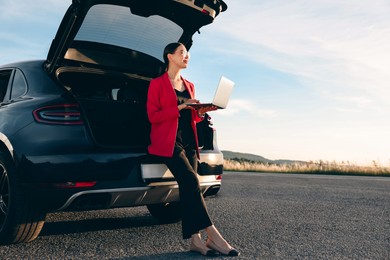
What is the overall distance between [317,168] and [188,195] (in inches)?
568

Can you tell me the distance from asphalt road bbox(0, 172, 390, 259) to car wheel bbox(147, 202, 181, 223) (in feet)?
0.27

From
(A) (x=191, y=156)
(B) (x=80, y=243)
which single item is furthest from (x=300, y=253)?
(B) (x=80, y=243)

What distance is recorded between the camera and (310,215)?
20.6ft

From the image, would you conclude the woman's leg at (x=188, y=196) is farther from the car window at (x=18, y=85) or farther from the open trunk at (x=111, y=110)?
the car window at (x=18, y=85)

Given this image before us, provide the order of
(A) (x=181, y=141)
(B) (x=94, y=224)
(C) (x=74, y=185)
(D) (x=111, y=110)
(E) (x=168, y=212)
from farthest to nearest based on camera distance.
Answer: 1. (E) (x=168, y=212)
2. (B) (x=94, y=224)
3. (D) (x=111, y=110)
4. (A) (x=181, y=141)
5. (C) (x=74, y=185)

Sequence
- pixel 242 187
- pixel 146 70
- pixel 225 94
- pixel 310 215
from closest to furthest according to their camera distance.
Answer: pixel 225 94 < pixel 146 70 < pixel 310 215 < pixel 242 187

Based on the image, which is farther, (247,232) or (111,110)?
(247,232)

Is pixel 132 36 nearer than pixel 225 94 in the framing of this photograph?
No

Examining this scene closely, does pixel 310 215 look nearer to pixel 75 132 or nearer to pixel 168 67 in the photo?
pixel 168 67

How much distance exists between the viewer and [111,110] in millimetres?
4547

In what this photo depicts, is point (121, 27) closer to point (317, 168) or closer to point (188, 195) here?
point (188, 195)

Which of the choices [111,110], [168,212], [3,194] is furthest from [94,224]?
[111,110]

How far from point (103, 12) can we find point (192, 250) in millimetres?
2219

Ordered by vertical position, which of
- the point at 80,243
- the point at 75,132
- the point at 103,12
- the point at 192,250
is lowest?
the point at 80,243
